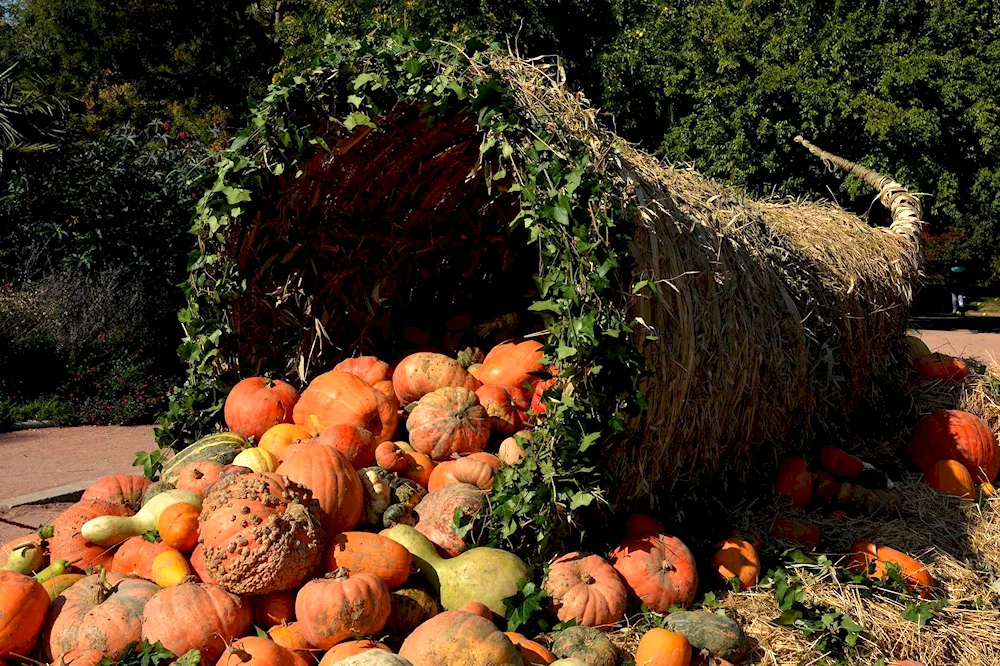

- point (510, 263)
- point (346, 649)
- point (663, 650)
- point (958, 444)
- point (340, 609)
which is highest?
point (510, 263)

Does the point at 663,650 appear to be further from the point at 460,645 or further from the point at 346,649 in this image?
the point at 346,649

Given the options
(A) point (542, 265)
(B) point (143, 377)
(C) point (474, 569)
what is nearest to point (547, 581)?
(C) point (474, 569)

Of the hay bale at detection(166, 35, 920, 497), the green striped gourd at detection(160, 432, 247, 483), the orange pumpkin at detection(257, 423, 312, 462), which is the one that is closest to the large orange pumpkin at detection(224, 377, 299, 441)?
the green striped gourd at detection(160, 432, 247, 483)

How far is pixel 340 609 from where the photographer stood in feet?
9.62

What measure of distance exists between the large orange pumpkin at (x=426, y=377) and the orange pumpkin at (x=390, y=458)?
2.21 feet

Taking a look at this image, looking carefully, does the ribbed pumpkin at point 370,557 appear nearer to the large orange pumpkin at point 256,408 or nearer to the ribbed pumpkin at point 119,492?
the ribbed pumpkin at point 119,492

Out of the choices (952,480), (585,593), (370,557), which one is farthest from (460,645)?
(952,480)

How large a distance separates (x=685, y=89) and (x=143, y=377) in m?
10.5

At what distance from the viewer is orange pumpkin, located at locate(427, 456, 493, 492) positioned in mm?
4043

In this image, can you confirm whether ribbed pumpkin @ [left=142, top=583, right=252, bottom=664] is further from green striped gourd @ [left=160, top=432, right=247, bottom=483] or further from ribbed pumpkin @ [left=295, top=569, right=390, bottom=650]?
green striped gourd @ [left=160, top=432, right=247, bottom=483]

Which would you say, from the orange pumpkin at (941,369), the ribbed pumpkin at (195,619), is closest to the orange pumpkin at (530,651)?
the ribbed pumpkin at (195,619)

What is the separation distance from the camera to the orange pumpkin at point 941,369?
6633mm

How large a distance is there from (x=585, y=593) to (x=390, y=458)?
1.20 metres

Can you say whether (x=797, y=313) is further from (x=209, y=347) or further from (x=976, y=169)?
(x=976, y=169)
